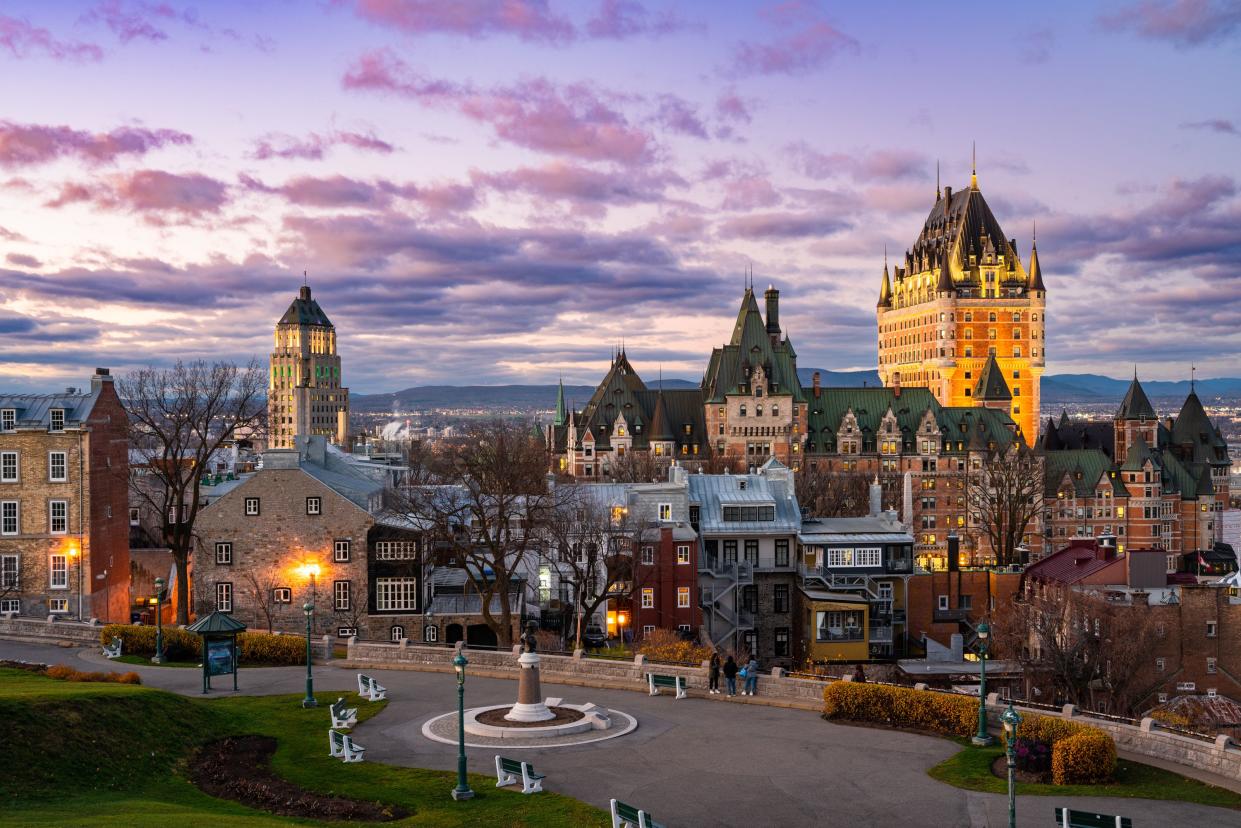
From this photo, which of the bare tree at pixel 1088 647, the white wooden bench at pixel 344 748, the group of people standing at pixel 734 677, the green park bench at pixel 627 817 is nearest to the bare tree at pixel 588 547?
the group of people standing at pixel 734 677

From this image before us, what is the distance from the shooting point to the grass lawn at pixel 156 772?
87.8ft

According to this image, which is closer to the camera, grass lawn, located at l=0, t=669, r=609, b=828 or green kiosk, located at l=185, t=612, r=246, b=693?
grass lawn, located at l=0, t=669, r=609, b=828

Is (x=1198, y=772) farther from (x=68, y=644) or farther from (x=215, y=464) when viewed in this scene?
(x=215, y=464)

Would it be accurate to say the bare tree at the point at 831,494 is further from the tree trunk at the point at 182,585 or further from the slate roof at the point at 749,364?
the tree trunk at the point at 182,585

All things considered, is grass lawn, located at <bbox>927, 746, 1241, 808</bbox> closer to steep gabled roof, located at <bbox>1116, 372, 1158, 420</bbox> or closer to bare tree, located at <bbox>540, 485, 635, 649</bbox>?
bare tree, located at <bbox>540, 485, 635, 649</bbox>

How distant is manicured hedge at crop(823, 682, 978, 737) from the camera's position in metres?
36.5

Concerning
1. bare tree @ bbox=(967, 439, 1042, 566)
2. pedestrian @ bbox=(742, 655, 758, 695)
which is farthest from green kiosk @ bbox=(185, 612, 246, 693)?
bare tree @ bbox=(967, 439, 1042, 566)

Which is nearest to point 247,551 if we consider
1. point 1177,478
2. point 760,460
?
point 760,460

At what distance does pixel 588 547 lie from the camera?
61.6 meters

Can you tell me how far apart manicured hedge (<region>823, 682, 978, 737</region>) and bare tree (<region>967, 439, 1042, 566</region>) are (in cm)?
7310

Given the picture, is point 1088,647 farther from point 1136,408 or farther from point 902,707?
point 1136,408

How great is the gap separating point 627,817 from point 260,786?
10.1 m

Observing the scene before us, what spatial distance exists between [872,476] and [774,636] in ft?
273

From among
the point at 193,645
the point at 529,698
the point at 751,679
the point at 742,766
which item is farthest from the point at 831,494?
the point at 742,766
